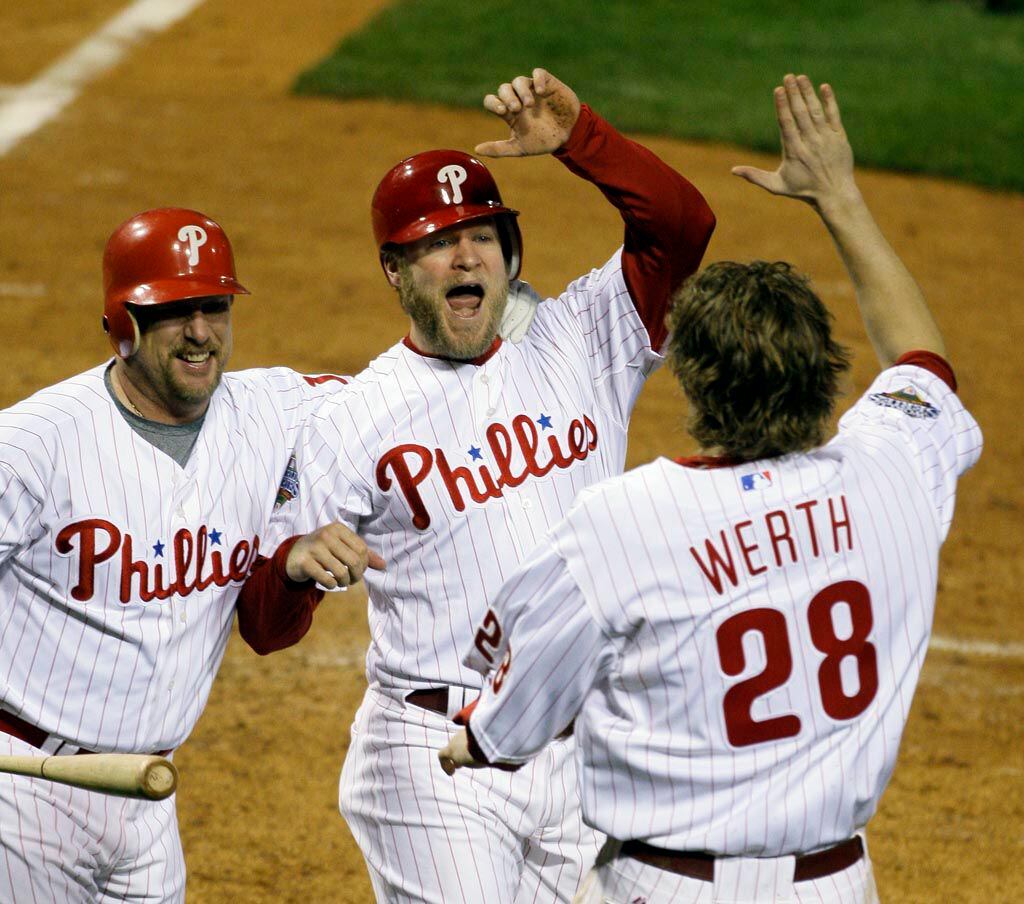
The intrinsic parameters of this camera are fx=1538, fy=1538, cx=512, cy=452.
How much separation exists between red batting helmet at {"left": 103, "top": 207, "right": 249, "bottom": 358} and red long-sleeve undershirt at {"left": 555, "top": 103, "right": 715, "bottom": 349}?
0.93 meters

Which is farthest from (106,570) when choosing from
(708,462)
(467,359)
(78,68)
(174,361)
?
(78,68)

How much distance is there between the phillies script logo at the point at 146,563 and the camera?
3434mm

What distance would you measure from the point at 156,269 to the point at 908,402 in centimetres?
178

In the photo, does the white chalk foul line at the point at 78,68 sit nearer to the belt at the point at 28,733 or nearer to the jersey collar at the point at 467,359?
the jersey collar at the point at 467,359

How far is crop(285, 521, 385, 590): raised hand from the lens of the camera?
3340 mm

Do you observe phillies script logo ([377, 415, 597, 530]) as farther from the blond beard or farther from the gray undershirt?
the gray undershirt

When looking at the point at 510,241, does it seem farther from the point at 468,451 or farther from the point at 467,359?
the point at 468,451

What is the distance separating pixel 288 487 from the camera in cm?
379

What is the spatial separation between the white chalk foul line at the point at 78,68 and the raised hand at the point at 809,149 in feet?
36.9

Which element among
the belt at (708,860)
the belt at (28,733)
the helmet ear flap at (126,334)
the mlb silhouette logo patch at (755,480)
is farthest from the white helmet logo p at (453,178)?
the belt at (708,860)

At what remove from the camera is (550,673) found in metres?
2.70

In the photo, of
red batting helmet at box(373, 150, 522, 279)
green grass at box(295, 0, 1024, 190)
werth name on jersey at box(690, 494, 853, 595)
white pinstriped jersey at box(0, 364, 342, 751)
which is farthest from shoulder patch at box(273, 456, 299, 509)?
green grass at box(295, 0, 1024, 190)

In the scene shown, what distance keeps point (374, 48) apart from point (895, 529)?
48.1 feet

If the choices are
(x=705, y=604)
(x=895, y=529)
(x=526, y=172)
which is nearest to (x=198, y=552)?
(x=705, y=604)
